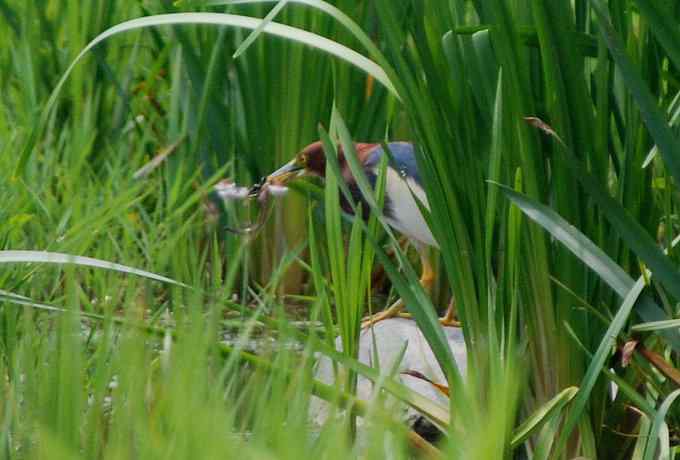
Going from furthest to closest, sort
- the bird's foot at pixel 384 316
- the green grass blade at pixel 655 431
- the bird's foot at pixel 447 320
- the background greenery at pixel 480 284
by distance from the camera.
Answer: the bird's foot at pixel 447 320 < the bird's foot at pixel 384 316 < the green grass blade at pixel 655 431 < the background greenery at pixel 480 284

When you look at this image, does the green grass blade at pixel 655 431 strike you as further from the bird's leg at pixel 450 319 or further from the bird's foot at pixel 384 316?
the bird's leg at pixel 450 319

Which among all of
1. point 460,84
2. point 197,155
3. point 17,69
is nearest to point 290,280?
point 197,155

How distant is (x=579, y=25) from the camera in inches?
78.3

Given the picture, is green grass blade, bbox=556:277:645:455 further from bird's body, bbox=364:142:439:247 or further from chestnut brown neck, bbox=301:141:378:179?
chestnut brown neck, bbox=301:141:378:179

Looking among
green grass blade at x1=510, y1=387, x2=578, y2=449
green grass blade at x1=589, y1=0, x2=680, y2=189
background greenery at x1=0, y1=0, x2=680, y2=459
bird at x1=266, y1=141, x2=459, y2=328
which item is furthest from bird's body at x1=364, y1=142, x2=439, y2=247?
green grass blade at x1=589, y1=0, x2=680, y2=189

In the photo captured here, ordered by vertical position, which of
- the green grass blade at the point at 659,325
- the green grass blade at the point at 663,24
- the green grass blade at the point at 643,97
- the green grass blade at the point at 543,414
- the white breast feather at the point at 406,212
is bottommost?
the green grass blade at the point at 543,414

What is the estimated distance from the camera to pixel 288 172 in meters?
2.92

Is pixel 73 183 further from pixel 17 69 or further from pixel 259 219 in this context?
pixel 17 69

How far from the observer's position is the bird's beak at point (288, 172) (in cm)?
287

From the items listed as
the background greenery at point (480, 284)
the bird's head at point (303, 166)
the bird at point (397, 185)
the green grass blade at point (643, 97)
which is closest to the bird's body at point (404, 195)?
the bird at point (397, 185)

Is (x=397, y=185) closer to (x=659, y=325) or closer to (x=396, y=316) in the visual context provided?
(x=396, y=316)

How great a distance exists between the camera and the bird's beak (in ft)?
9.42

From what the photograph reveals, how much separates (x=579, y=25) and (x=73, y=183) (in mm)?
1151

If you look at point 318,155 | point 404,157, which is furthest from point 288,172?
point 404,157
